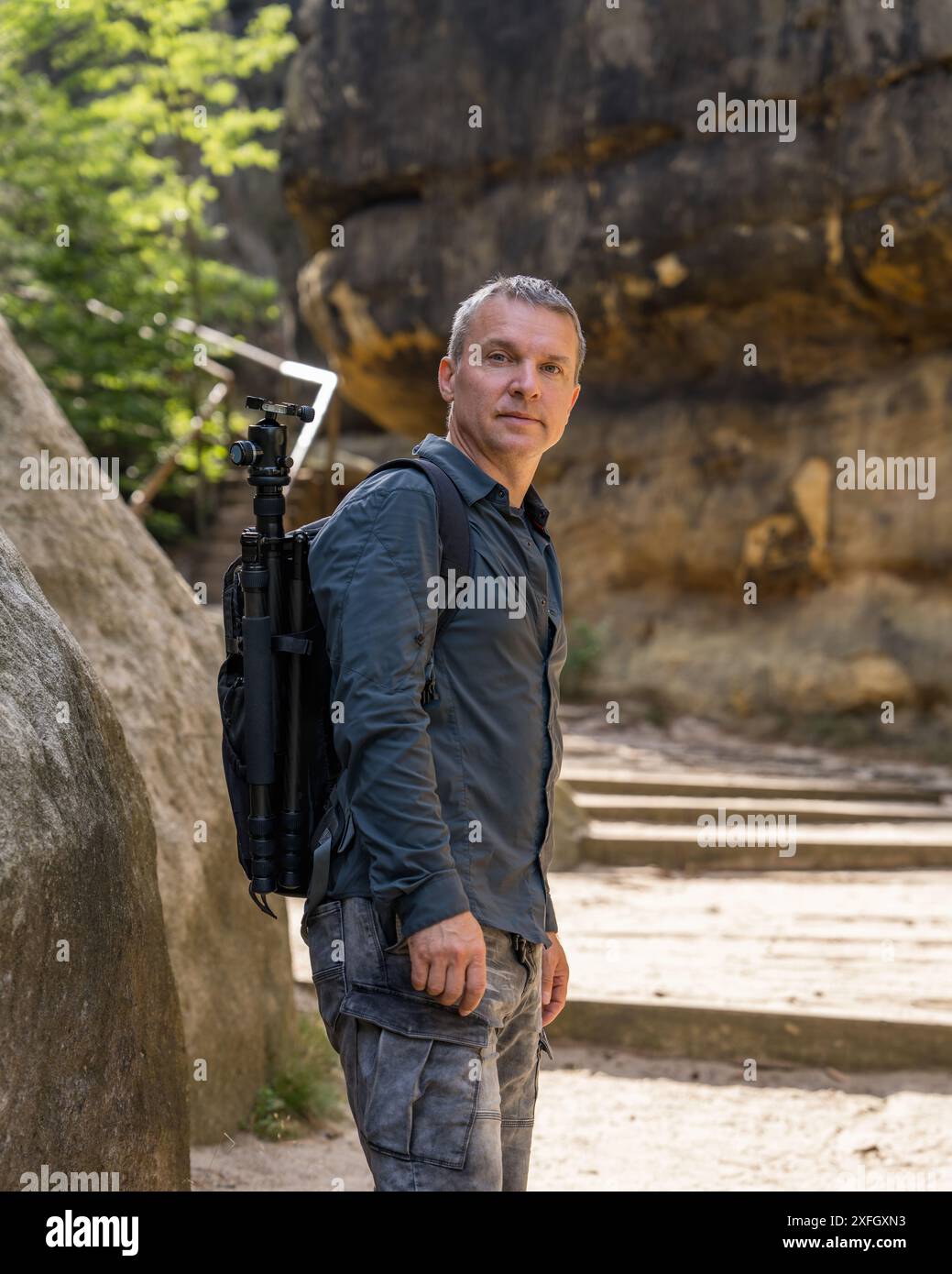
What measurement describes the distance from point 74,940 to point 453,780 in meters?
0.61

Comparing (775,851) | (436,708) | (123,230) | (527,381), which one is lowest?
(775,851)

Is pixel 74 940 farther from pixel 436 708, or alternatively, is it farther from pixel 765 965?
pixel 765 965

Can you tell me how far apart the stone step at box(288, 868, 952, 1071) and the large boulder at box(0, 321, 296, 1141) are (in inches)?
55.8

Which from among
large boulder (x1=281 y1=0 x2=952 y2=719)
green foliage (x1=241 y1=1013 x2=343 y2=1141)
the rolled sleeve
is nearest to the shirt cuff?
the rolled sleeve

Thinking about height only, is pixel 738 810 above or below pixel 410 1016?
below

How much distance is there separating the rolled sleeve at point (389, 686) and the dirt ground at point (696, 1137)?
6.09 feet

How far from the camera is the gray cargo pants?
5.73 ft

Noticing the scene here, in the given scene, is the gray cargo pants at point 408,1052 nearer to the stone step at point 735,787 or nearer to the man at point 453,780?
the man at point 453,780

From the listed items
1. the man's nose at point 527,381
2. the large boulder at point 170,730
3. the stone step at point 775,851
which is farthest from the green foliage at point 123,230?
the man's nose at point 527,381

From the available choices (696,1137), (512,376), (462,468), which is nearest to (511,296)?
(512,376)

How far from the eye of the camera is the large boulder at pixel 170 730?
3.41 m

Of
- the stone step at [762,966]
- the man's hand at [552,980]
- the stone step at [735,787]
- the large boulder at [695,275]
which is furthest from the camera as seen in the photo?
the large boulder at [695,275]

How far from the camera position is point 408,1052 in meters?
1.77
